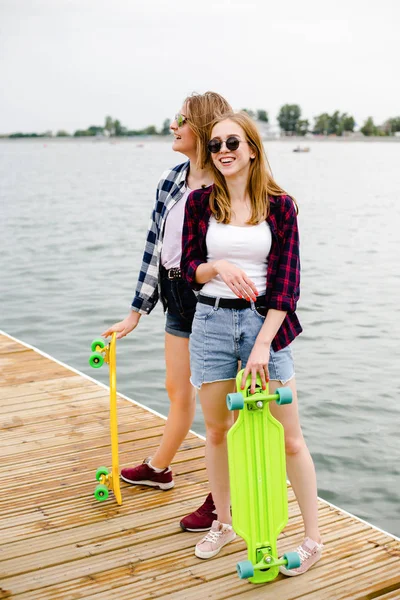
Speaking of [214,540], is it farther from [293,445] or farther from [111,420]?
[111,420]

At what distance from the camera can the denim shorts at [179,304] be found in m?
3.19

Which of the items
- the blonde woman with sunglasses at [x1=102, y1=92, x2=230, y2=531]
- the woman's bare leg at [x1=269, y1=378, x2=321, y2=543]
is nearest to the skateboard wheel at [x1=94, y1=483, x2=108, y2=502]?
the blonde woman with sunglasses at [x1=102, y1=92, x2=230, y2=531]

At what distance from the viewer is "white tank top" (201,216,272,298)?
2.69 meters

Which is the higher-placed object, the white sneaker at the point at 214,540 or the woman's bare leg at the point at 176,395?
the woman's bare leg at the point at 176,395

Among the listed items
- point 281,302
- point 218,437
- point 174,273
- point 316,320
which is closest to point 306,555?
point 218,437

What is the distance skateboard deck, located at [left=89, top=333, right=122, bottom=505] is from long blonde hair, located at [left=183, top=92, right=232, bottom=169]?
83 centimetres

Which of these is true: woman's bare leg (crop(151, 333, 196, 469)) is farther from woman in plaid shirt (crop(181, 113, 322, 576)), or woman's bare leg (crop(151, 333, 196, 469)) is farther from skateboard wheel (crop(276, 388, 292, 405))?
skateboard wheel (crop(276, 388, 292, 405))

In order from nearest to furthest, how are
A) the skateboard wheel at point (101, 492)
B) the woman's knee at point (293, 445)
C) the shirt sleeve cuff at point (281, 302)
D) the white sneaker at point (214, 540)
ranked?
the shirt sleeve cuff at point (281, 302), the woman's knee at point (293, 445), the white sneaker at point (214, 540), the skateboard wheel at point (101, 492)

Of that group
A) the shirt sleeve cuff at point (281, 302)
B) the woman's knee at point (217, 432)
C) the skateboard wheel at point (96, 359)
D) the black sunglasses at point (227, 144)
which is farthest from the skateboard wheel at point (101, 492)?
the black sunglasses at point (227, 144)

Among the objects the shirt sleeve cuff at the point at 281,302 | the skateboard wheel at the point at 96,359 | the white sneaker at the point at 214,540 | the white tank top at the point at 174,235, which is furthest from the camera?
the skateboard wheel at the point at 96,359

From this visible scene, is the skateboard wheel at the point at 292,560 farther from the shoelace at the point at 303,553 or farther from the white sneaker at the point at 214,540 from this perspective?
the white sneaker at the point at 214,540

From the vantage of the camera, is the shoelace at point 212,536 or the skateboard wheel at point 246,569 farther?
the shoelace at point 212,536

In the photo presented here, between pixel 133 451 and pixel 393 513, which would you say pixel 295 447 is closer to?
pixel 133 451

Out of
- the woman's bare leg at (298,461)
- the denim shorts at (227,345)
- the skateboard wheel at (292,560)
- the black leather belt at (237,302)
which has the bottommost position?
the skateboard wheel at (292,560)
